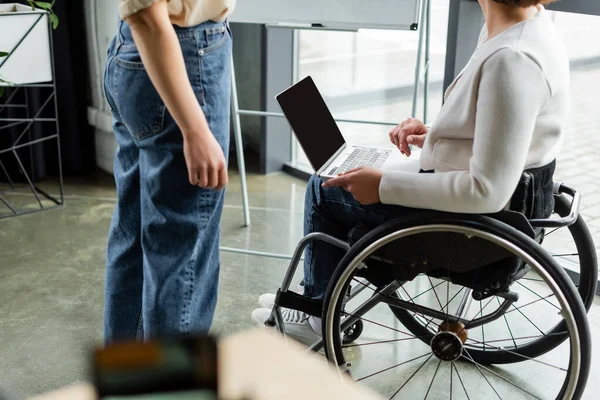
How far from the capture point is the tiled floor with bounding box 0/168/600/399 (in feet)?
6.62

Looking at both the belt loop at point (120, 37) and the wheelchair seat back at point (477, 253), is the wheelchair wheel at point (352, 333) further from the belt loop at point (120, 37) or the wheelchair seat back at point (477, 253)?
the belt loop at point (120, 37)

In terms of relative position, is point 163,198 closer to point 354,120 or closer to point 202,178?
point 202,178

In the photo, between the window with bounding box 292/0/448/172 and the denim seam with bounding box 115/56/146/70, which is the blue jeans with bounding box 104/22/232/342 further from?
the window with bounding box 292/0/448/172

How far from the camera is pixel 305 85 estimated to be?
1.85 m

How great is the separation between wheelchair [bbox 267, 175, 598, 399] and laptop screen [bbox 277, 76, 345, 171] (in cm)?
24

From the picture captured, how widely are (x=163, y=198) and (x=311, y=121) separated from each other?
482 mm

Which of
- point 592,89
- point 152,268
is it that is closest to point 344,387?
point 152,268

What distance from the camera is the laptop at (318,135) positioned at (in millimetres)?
1786

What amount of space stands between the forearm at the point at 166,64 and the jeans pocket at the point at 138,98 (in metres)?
0.08

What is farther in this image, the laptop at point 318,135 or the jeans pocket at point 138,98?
the laptop at point 318,135

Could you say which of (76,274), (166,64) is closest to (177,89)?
(166,64)

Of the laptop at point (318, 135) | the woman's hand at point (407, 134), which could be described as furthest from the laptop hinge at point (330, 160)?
the woman's hand at point (407, 134)

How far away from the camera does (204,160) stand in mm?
1364

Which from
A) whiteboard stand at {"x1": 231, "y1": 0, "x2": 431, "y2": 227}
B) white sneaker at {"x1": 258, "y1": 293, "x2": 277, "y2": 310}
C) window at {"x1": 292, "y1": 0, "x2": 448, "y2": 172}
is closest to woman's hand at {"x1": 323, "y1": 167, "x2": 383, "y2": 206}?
white sneaker at {"x1": 258, "y1": 293, "x2": 277, "y2": 310}
